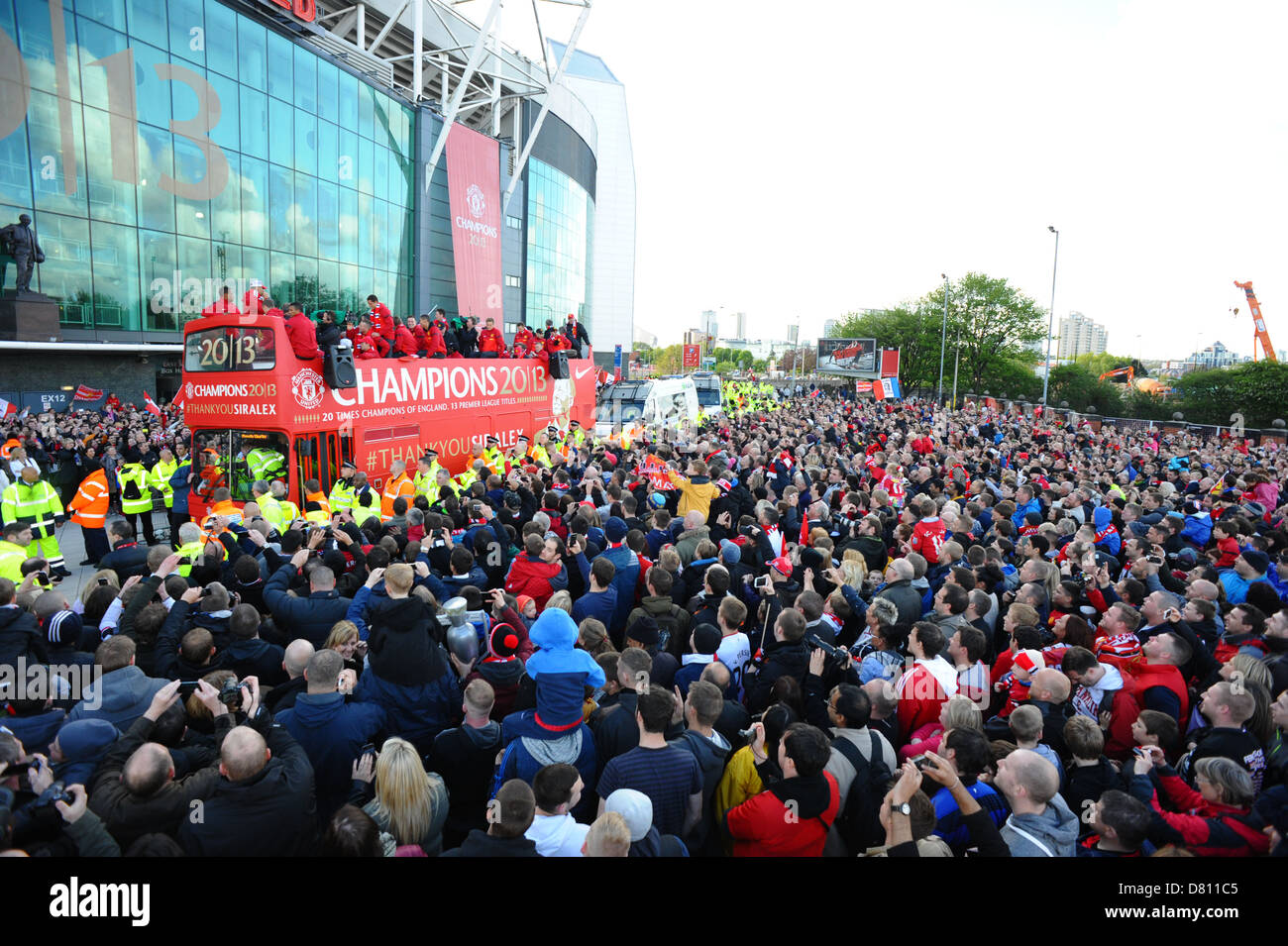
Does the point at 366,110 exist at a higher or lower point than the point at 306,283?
higher

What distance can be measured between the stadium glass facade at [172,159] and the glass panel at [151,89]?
0.04m

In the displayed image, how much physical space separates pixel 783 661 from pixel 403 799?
7.71 ft

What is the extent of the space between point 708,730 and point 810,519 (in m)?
5.20

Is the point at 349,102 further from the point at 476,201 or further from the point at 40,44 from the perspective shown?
the point at 40,44

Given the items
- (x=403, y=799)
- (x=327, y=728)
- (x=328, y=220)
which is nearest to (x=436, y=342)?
(x=327, y=728)

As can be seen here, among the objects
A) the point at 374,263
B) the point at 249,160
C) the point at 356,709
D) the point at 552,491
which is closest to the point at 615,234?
the point at 374,263

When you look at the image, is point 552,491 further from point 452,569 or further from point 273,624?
point 273,624

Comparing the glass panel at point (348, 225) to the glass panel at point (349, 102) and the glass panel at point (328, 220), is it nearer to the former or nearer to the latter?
the glass panel at point (328, 220)

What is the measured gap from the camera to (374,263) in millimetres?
31812

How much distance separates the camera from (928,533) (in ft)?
26.1

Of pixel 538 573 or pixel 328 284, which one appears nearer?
pixel 538 573

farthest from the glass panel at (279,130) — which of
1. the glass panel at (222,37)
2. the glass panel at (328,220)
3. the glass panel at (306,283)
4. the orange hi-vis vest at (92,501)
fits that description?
the orange hi-vis vest at (92,501)

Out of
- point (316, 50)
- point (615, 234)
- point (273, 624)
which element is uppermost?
point (615, 234)
